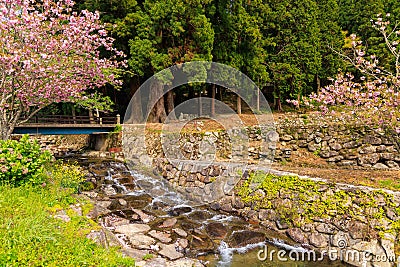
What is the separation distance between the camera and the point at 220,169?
34.2ft

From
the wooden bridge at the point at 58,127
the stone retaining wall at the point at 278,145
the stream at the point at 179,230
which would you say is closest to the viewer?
the stream at the point at 179,230

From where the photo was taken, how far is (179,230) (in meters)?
7.47

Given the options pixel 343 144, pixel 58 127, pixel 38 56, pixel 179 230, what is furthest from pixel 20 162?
pixel 58 127

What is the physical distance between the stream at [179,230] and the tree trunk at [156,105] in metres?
7.57

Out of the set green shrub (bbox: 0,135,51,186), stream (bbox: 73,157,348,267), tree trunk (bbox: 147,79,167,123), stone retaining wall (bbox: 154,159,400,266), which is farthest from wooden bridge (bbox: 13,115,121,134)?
stone retaining wall (bbox: 154,159,400,266)

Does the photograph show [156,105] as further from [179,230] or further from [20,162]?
[20,162]

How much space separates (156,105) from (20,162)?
40.9 ft

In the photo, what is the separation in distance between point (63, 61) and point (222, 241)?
6.34 meters

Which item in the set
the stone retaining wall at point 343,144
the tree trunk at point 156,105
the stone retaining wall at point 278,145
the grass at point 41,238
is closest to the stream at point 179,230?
the grass at point 41,238

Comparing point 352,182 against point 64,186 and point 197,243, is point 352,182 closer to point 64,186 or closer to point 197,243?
point 197,243

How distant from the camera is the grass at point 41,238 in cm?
388

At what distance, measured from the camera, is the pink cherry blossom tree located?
6584mm

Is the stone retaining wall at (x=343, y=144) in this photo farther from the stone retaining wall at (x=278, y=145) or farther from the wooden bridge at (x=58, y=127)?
the wooden bridge at (x=58, y=127)

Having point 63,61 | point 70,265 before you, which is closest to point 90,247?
point 70,265
